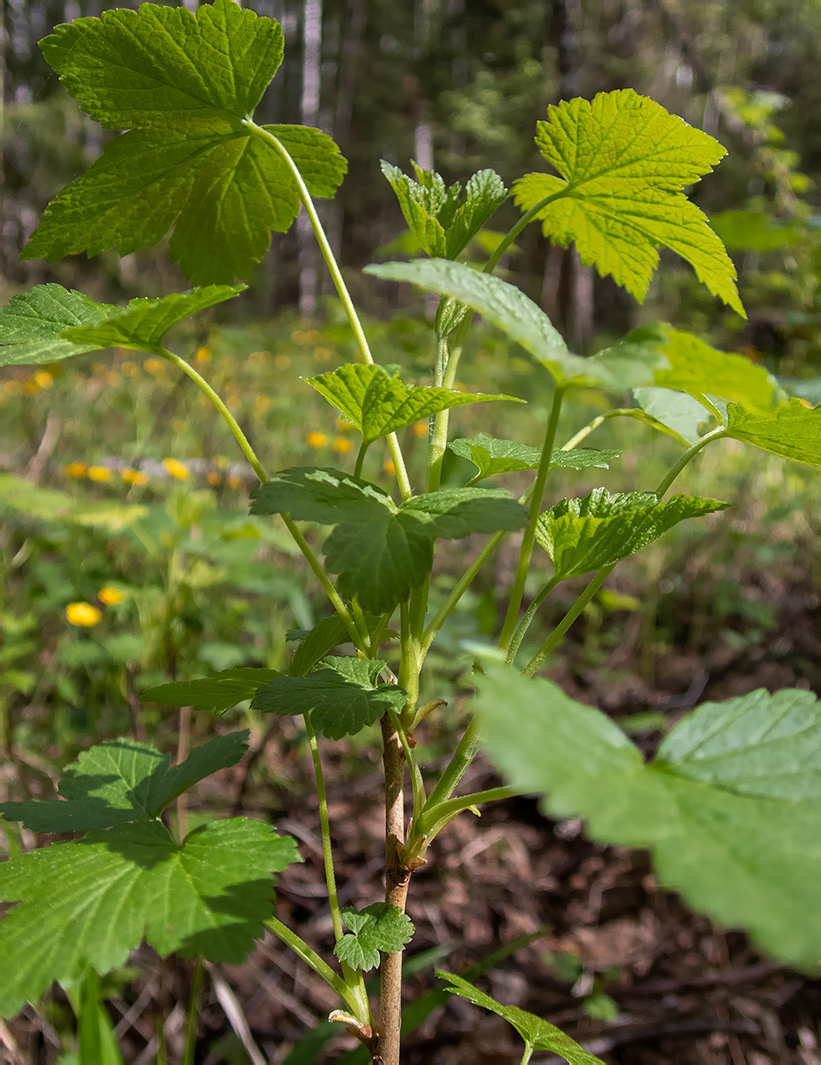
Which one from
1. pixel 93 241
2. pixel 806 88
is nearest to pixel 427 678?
pixel 93 241

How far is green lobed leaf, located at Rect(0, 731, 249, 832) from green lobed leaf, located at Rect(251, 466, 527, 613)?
203 mm

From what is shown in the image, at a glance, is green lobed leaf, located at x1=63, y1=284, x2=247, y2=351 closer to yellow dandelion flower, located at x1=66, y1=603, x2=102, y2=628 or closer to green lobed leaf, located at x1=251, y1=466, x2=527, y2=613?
green lobed leaf, located at x1=251, y1=466, x2=527, y2=613

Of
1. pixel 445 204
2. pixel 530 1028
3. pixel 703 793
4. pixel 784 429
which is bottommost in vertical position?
pixel 530 1028

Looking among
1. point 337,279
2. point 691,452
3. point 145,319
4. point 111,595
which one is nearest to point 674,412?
point 691,452

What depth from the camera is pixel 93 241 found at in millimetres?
537

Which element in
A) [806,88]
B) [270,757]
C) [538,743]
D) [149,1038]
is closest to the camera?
[538,743]

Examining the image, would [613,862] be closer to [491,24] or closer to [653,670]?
[653,670]

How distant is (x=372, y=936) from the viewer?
0.49 metres

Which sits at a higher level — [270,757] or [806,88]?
[806,88]

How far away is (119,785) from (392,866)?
25cm

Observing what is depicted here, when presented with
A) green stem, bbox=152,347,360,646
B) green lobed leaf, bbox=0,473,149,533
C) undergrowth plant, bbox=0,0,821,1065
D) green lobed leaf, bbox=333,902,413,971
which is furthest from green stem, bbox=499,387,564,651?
green lobed leaf, bbox=0,473,149,533

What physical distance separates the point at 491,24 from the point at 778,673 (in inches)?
588

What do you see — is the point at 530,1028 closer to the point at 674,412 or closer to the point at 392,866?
the point at 392,866

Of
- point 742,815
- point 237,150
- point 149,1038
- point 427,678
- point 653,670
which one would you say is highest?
point 237,150
